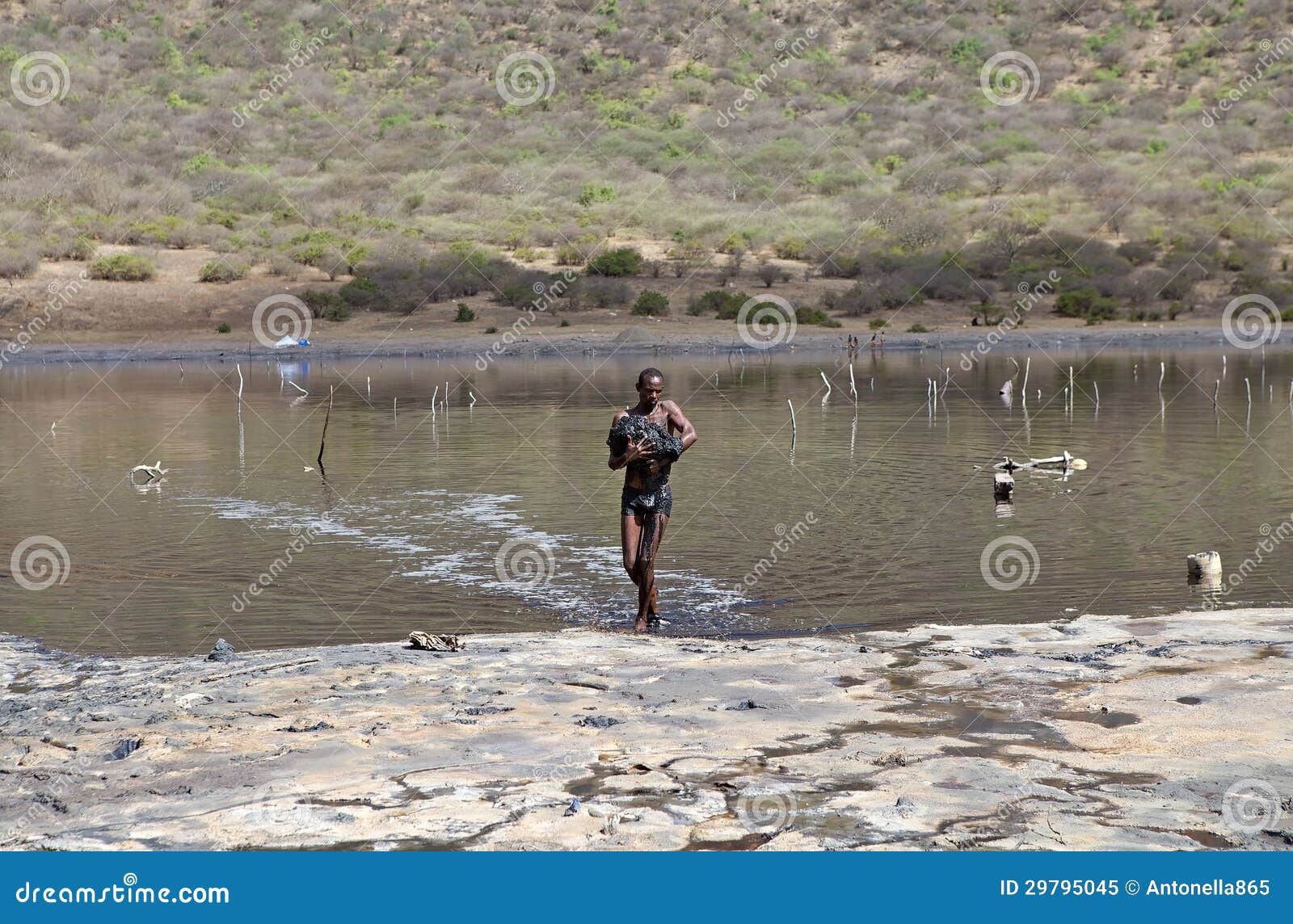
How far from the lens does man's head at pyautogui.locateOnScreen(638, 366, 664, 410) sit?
9.94 metres

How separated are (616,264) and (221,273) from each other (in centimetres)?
1312

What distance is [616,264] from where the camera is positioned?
51812 mm

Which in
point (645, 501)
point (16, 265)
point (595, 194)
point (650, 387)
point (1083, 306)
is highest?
point (595, 194)

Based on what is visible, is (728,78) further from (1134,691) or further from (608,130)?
(1134,691)

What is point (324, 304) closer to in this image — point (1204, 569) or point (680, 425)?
point (1204, 569)

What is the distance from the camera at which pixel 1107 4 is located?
94.3 metres

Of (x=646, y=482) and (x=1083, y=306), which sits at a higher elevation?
(x=1083, y=306)

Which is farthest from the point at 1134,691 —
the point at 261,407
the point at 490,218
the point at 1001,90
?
the point at 1001,90

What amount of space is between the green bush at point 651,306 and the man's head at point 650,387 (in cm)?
3801

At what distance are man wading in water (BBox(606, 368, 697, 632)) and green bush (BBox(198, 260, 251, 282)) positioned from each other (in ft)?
139

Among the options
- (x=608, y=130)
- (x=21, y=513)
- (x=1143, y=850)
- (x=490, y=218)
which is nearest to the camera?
(x=1143, y=850)

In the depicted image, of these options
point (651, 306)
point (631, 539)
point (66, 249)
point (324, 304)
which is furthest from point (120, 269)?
point (631, 539)

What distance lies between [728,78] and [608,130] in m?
12.6

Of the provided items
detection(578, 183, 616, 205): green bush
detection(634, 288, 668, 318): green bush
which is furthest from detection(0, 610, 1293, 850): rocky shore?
detection(578, 183, 616, 205): green bush
